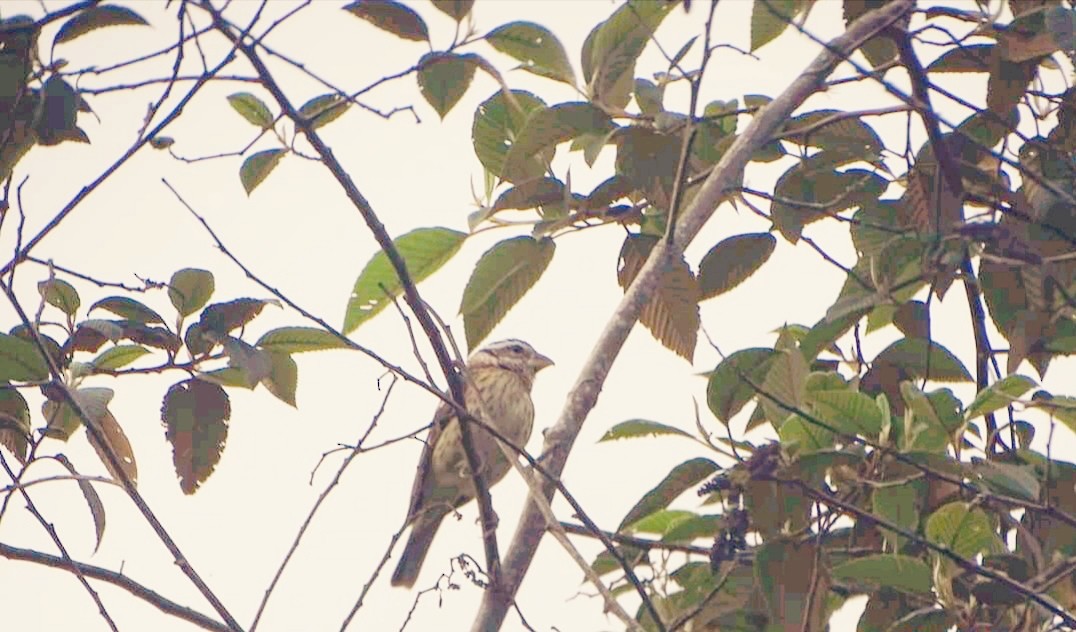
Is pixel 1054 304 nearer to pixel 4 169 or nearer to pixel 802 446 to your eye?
pixel 802 446

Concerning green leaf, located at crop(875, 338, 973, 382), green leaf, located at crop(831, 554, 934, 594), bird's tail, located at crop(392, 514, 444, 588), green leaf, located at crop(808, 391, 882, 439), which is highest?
bird's tail, located at crop(392, 514, 444, 588)

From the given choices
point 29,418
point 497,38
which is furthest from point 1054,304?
point 29,418

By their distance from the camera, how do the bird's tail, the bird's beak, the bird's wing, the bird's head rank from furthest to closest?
the bird's beak → the bird's head → the bird's tail → the bird's wing

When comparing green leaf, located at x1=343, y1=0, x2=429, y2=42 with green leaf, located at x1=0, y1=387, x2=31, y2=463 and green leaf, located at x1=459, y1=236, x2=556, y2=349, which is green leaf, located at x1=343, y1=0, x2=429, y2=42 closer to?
green leaf, located at x1=459, y1=236, x2=556, y2=349

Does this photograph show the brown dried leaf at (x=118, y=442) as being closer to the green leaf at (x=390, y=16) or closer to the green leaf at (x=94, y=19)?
the green leaf at (x=94, y=19)

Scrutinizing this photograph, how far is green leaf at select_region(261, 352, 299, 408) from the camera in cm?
327

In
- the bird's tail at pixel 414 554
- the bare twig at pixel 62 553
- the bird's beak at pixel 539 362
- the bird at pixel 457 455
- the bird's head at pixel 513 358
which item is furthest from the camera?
the bird's beak at pixel 539 362

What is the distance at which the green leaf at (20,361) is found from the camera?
2953 millimetres

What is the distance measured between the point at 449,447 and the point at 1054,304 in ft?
12.7

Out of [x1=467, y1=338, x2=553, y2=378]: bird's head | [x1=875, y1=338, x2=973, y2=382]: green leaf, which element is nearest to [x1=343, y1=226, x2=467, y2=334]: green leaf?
[x1=875, y1=338, x2=973, y2=382]: green leaf

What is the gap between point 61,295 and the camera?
3.15 m

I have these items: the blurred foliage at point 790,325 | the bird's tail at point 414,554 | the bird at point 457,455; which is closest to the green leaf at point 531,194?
the blurred foliage at point 790,325

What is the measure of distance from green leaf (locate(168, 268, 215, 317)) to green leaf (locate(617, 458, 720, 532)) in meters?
1.09

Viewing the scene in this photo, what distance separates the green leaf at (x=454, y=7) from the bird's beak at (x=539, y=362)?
511 centimetres
